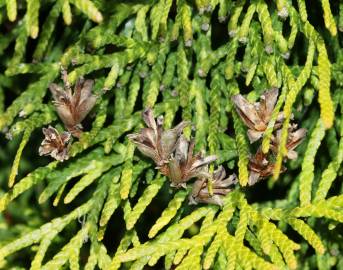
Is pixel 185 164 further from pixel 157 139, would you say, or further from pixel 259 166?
pixel 259 166

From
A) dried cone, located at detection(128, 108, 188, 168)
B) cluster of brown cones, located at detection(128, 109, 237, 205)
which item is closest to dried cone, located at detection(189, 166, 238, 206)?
cluster of brown cones, located at detection(128, 109, 237, 205)

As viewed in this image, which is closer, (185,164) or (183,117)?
(185,164)

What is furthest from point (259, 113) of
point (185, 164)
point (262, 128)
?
point (185, 164)

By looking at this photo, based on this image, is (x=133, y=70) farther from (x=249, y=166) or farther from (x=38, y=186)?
(x=38, y=186)

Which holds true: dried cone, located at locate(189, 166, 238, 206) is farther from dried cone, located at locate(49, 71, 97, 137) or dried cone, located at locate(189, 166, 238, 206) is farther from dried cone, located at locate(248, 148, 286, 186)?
dried cone, located at locate(49, 71, 97, 137)

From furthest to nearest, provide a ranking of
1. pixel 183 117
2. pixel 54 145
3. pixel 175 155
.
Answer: pixel 183 117 → pixel 54 145 → pixel 175 155

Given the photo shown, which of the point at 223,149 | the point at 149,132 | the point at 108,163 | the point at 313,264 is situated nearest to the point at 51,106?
the point at 108,163
